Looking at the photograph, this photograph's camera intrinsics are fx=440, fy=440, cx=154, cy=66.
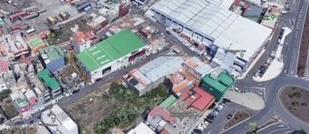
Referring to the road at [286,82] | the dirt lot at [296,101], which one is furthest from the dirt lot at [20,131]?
the dirt lot at [296,101]

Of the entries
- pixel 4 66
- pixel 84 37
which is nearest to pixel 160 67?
pixel 84 37

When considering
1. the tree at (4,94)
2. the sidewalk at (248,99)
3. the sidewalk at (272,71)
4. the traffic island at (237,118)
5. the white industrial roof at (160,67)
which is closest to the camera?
the traffic island at (237,118)

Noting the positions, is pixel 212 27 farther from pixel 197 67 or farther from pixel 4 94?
pixel 4 94

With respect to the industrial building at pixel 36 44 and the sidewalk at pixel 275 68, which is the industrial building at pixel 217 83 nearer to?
the sidewalk at pixel 275 68

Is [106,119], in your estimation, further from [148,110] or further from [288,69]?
[288,69]

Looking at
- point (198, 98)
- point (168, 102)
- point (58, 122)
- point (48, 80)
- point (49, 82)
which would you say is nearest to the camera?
point (58, 122)

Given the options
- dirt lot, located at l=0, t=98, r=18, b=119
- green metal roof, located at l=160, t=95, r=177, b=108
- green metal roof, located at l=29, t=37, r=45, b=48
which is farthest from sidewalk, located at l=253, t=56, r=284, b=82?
dirt lot, located at l=0, t=98, r=18, b=119

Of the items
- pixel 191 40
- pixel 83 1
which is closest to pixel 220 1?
pixel 191 40
